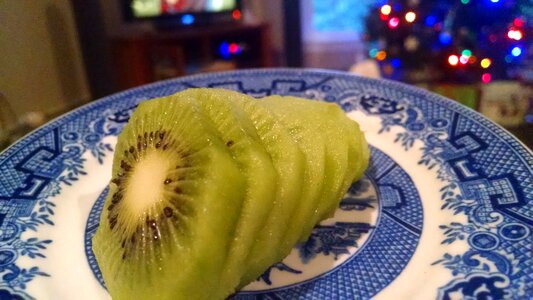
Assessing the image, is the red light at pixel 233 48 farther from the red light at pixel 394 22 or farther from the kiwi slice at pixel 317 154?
the kiwi slice at pixel 317 154

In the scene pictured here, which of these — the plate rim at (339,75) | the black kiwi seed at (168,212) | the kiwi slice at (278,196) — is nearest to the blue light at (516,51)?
the plate rim at (339,75)

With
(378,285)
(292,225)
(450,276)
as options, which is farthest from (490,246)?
(292,225)

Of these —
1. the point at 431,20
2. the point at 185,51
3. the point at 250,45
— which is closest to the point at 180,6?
the point at 185,51

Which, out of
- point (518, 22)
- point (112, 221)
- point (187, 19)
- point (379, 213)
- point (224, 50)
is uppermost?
point (187, 19)

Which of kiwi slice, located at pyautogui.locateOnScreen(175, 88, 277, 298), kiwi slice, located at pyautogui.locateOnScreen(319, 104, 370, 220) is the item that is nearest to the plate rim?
kiwi slice, located at pyautogui.locateOnScreen(319, 104, 370, 220)

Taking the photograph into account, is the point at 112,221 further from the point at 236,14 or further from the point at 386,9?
the point at 236,14

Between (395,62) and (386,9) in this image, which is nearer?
(386,9)

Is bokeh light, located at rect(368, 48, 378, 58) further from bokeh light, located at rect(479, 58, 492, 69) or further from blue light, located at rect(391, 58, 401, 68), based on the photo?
bokeh light, located at rect(479, 58, 492, 69)
